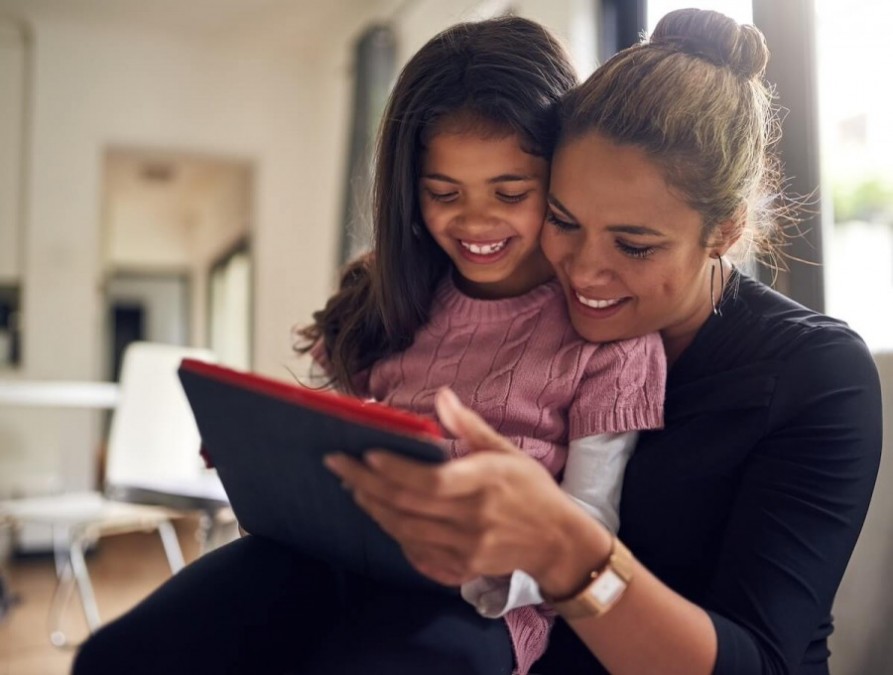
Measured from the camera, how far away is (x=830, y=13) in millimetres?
1834

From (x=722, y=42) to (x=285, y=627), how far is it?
77 centimetres

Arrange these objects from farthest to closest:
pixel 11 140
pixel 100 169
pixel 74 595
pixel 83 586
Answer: pixel 100 169, pixel 11 140, pixel 74 595, pixel 83 586

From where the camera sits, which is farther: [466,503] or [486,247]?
[486,247]

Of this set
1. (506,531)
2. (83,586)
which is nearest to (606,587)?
(506,531)

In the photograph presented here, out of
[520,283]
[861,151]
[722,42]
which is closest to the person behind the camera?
[722,42]

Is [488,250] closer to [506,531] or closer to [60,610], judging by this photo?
[506,531]

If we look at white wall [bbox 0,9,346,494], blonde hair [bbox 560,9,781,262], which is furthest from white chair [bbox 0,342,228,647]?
blonde hair [bbox 560,9,781,262]

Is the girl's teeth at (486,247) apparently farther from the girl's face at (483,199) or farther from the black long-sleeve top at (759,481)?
the black long-sleeve top at (759,481)

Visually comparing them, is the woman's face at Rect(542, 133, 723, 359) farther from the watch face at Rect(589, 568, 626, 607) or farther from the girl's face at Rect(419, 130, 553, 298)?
the watch face at Rect(589, 568, 626, 607)

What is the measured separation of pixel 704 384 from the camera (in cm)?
93

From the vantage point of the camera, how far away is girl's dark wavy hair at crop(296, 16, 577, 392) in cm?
101

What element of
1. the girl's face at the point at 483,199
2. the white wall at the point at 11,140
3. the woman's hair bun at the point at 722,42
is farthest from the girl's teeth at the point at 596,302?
the white wall at the point at 11,140

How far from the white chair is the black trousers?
73.9 inches

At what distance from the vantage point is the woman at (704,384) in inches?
29.6
